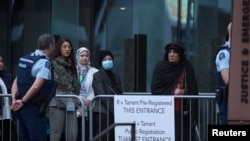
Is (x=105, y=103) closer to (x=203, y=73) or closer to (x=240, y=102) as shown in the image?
(x=240, y=102)

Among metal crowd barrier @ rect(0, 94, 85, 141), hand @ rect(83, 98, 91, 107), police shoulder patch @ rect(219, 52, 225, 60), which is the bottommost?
metal crowd barrier @ rect(0, 94, 85, 141)

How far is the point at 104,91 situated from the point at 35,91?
192cm

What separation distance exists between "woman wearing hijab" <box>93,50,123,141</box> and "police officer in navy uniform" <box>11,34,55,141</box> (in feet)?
3.78

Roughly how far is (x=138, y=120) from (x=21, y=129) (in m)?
1.60

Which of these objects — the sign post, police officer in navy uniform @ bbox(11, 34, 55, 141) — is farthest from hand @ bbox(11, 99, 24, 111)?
the sign post

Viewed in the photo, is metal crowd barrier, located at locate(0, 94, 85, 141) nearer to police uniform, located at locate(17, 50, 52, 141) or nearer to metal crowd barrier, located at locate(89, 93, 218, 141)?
metal crowd barrier, located at locate(89, 93, 218, 141)

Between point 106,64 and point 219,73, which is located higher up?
point 106,64

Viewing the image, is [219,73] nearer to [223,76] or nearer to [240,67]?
[223,76]

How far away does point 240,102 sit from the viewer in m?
7.73

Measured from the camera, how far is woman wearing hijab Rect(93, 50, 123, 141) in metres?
11.4

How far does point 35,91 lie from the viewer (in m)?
10.3

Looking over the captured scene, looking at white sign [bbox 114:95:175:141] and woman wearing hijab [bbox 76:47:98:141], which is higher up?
woman wearing hijab [bbox 76:47:98:141]

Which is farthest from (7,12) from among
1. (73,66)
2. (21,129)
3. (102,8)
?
(21,129)

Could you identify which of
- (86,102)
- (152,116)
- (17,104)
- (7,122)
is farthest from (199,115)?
(7,122)
